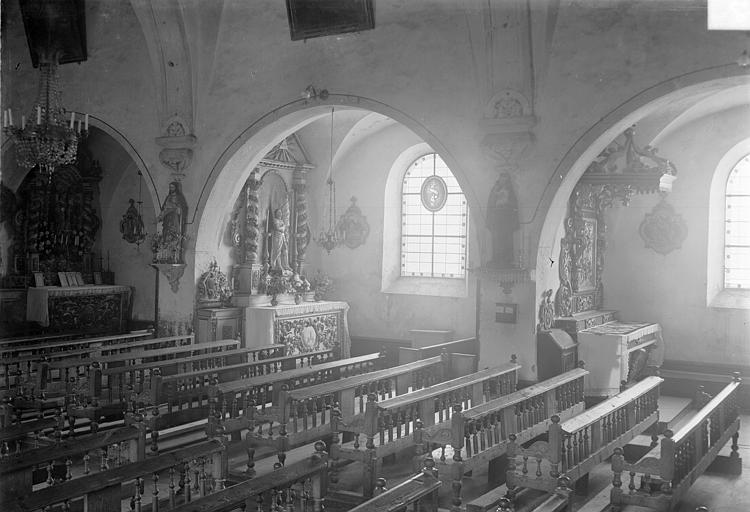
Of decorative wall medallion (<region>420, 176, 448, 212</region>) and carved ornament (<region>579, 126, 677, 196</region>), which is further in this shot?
decorative wall medallion (<region>420, 176, 448, 212</region>)

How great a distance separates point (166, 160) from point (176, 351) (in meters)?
3.62

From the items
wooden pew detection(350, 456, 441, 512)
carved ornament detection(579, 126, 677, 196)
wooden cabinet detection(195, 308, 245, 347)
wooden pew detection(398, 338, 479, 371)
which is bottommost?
wooden pew detection(350, 456, 441, 512)

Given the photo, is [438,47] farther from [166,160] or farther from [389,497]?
[389,497]

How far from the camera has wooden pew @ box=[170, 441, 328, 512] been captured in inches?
166

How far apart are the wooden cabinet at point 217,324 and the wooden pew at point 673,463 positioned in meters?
7.34

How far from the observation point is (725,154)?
12.3m

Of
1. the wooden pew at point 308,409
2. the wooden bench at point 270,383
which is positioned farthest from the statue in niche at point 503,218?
the wooden bench at point 270,383

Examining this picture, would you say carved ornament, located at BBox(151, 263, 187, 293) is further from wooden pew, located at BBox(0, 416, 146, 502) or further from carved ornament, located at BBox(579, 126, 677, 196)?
carved ornament, located at BBox(579, 126, 677, 196)

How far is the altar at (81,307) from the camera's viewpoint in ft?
44.7

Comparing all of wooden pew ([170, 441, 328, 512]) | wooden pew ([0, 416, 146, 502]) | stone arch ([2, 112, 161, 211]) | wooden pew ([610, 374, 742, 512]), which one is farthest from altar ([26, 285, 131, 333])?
wooden pew ([610, 374, 742, 512])

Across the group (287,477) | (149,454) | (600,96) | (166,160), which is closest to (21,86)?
(166,160)

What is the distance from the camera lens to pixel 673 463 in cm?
609

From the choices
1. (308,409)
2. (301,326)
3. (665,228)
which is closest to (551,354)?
(308,409)

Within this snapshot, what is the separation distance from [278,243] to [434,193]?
3061 millimetres
